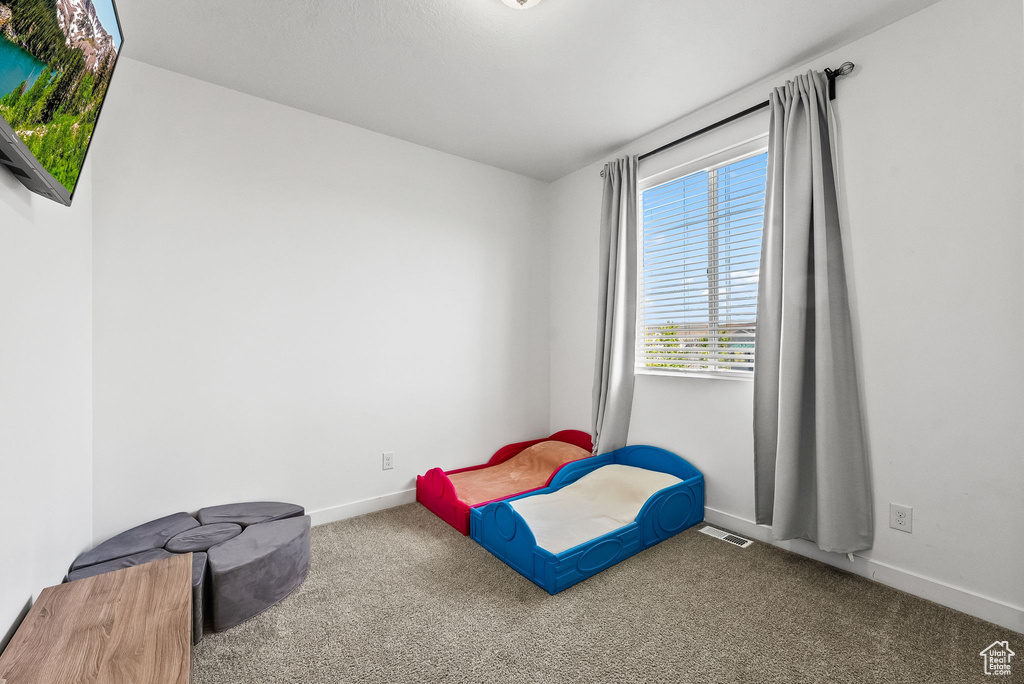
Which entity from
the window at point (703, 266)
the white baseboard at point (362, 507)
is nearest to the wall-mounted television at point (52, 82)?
the white baseboard at point (362, 507)

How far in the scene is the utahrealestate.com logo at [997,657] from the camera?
1.46 meters

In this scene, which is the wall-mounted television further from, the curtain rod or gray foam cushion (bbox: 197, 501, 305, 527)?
the curtain rod

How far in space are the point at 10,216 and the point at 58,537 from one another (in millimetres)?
1108

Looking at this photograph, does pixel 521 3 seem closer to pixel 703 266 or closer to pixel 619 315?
pixel 703 266

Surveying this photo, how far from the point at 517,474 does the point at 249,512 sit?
1.64 meters

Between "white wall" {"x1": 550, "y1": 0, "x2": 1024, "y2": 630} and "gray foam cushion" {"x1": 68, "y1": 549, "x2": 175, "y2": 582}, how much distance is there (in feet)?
9.50

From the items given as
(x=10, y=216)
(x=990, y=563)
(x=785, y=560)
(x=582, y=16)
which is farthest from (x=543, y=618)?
(x=582, y=16)

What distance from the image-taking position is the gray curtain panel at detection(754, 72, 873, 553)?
6.58 ft

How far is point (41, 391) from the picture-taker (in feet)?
4.58

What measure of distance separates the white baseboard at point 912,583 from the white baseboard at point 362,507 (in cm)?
205

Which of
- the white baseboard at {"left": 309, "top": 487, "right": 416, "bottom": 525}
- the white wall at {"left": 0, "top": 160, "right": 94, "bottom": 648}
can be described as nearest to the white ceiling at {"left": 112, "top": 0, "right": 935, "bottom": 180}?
the white wall at {"left": 0, "top": 160, "right": 94, "bottom": 648}

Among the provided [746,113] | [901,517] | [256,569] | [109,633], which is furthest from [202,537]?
[746,113]

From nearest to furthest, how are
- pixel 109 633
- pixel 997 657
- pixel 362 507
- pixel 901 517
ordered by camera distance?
pixel 109 633 → pixel 997 657 → pixel 901 517 → pixel 362 507

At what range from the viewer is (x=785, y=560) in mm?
2201
